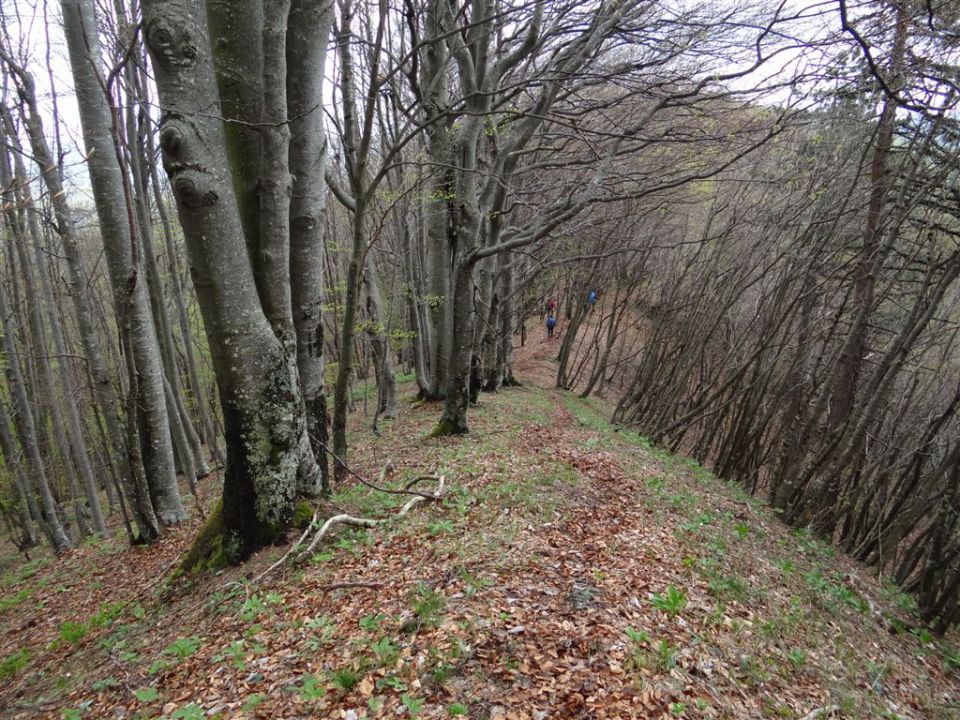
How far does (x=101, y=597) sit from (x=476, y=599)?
4.90 meters

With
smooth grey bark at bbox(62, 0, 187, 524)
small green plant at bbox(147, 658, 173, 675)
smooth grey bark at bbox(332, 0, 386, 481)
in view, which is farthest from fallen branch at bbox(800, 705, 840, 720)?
smooth grey bark at bbox(62, 0, 187, 524)

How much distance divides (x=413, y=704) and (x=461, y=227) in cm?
697

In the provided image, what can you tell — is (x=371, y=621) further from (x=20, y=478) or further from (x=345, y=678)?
(x=20, y=478)

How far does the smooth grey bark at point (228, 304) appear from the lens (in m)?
3.53

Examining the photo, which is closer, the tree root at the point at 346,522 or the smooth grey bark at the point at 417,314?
the tree root at the point at 346,522

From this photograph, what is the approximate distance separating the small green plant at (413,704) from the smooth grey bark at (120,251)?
456 centimetres

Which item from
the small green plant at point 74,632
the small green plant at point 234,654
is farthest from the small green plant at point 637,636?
the small green plant at point 74,632

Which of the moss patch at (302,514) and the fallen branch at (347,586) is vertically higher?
the moss patch at (302,514)

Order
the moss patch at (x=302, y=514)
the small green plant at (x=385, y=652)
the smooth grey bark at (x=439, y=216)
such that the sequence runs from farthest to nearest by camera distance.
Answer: the smooth grey bark at (x=439, y=216) → the moss patch at (x=302, y=514) → the small green plant at (x=385, y=652)

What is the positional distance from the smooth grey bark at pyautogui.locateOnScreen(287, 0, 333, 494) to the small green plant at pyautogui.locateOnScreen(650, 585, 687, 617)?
10.3 ft

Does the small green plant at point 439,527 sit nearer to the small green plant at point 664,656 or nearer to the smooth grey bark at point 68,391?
the small green plant at point 664,656

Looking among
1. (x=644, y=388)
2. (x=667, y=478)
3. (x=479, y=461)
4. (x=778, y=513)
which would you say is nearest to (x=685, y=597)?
(x=479, y=461)

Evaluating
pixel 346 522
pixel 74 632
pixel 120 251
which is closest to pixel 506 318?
pixel 120 251

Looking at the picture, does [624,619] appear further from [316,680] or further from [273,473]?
[273,473]
